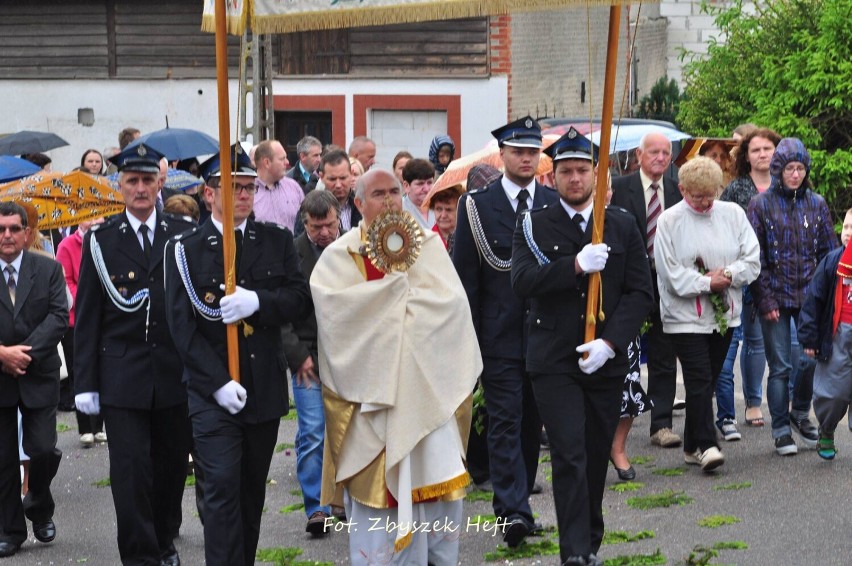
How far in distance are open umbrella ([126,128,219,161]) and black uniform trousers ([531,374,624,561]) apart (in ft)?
34.3

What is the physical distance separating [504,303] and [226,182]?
6.79 ft

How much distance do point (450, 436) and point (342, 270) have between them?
2.97ft

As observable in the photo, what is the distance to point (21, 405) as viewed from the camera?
28.2ft

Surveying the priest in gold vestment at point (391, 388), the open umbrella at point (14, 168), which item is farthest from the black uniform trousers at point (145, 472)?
the open umbrella at point (14, 168)

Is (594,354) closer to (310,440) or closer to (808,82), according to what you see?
(310,440)

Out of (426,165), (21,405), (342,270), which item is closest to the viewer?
(342,270)

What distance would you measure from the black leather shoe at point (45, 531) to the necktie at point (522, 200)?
3.15 m

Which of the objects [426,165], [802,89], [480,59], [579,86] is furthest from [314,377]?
[579,86]

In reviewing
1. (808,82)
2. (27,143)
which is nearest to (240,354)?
(808,82)

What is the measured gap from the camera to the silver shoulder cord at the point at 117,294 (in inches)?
299

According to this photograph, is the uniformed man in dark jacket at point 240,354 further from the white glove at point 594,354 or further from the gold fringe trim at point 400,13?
the white glove at point 594,354

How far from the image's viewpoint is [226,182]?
683 centimetres

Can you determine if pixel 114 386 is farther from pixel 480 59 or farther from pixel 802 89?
pixel 480 59

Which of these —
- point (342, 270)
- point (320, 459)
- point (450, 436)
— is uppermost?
point (342, 270)
